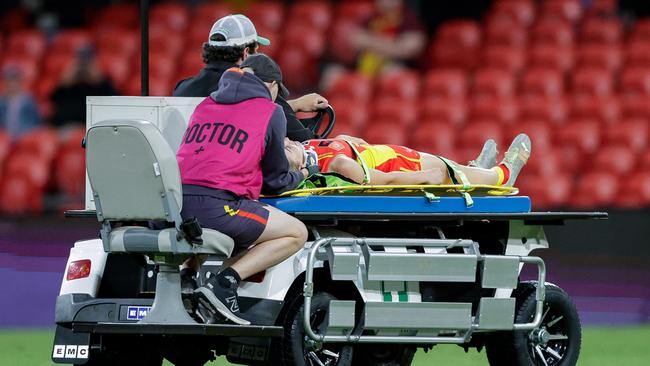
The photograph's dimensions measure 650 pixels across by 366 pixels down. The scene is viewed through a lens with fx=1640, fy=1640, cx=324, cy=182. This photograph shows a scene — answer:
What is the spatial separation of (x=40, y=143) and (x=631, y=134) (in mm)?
6200

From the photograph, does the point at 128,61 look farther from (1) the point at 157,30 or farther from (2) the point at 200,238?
(2) the point at 200,238

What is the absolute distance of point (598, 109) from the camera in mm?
17453

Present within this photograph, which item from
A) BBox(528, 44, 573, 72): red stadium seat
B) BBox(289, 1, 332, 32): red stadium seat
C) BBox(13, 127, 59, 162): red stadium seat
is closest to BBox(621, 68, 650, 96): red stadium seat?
BBox(528, 44, 573, 72): red stadium seat

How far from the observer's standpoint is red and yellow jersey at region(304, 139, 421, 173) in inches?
375

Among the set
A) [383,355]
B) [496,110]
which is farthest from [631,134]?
[383,355]

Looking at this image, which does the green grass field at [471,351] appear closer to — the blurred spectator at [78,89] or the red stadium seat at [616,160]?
the red stadium seat at [616,160]

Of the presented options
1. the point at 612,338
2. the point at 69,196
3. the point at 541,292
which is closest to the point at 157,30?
the point at 69,196

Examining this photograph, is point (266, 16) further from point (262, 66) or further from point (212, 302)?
point (212, 302)

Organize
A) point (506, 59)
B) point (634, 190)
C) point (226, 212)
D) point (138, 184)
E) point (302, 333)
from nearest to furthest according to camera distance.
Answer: point (138, 184) → point (226, 212) → point (302, 333) → point (634, 190) → point (506, 59)

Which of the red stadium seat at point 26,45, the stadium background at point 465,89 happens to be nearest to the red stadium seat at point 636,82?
the stadium background at point 465,89

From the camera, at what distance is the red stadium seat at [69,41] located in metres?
19.4

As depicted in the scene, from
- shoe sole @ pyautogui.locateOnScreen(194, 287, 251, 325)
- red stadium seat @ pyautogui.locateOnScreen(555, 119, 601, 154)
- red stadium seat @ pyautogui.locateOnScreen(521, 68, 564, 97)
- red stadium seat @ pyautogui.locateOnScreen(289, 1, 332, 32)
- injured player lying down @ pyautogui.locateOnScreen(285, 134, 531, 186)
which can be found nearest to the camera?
shoe sole @ pyautogui.locateOnScreen(194, 287, 251, 325)

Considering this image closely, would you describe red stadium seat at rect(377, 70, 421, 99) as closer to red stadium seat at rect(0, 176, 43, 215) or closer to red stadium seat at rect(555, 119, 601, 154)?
red stadium seat at rect(555, 119, 601, 154)

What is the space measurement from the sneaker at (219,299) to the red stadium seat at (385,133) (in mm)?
9002
